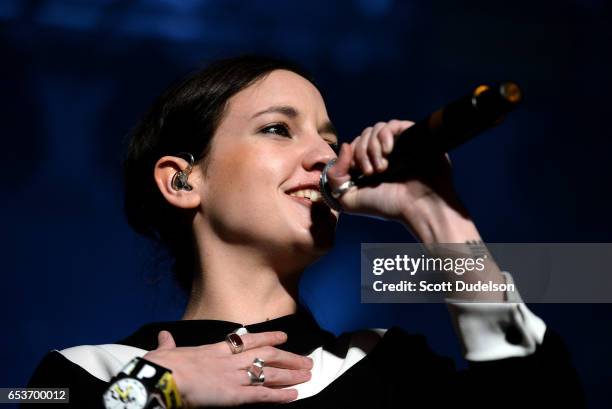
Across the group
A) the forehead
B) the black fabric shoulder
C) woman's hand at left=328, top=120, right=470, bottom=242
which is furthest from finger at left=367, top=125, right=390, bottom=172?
the black fabric shoulder

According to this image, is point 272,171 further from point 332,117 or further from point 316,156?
point 332,117

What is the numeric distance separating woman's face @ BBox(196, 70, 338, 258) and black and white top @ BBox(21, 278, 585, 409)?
16cm

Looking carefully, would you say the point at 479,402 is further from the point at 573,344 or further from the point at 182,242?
the point at 573,344

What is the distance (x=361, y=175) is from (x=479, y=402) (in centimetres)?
38

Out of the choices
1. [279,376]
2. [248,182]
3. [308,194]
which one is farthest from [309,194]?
[279,376]

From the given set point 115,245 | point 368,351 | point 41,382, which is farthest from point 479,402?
point 115,245

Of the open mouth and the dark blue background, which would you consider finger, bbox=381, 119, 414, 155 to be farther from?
the dark blue background

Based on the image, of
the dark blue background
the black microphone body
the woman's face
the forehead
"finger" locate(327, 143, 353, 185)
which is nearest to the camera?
the black microphone body

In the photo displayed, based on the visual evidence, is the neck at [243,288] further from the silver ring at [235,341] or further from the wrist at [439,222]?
the wrist at [439,222]

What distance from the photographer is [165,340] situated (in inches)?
53.6

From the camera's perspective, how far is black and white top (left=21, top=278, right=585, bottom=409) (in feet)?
3.82

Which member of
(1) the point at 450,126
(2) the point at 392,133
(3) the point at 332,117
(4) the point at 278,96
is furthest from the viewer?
(3) the point at 332,117

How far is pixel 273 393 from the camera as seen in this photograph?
1.30m

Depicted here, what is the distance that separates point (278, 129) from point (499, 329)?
1.90 ft
